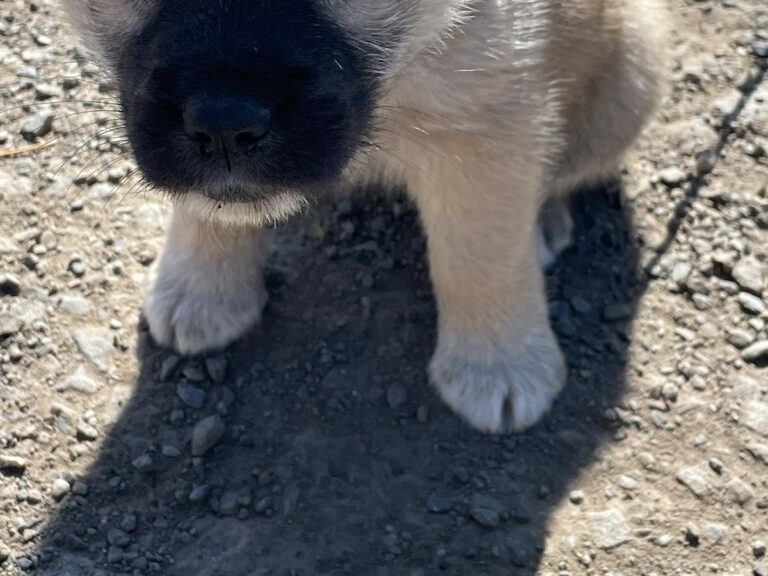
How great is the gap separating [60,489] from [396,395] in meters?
1.06

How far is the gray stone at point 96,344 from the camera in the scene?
3.36 metres

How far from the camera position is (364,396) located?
3309 millimetres

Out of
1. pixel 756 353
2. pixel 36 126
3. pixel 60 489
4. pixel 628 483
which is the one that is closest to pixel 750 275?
pixel 756 353

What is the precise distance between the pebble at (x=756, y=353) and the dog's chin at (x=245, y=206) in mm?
1597

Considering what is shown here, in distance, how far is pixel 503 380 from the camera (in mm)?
3330

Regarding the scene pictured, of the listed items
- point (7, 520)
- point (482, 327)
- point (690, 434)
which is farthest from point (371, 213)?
point (7, 520)

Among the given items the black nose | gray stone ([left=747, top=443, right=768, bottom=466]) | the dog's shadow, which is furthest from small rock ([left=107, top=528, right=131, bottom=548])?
gray stone ([left=747, top=443, right=768, bottom=466])

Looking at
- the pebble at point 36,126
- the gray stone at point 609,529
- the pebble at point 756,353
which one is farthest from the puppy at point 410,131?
the pebble at point 36,126

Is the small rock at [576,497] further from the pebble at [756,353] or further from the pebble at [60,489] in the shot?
the pebble at [60,489]

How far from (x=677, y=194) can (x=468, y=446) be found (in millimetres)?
1354

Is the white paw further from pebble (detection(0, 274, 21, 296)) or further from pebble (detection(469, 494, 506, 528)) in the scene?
pebble (detection(469, 494, 506, 528))

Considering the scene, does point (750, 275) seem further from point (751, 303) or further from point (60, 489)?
point (60, 489)

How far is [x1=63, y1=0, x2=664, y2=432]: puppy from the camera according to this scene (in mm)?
2379

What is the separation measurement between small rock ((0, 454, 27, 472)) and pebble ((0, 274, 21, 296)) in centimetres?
63
